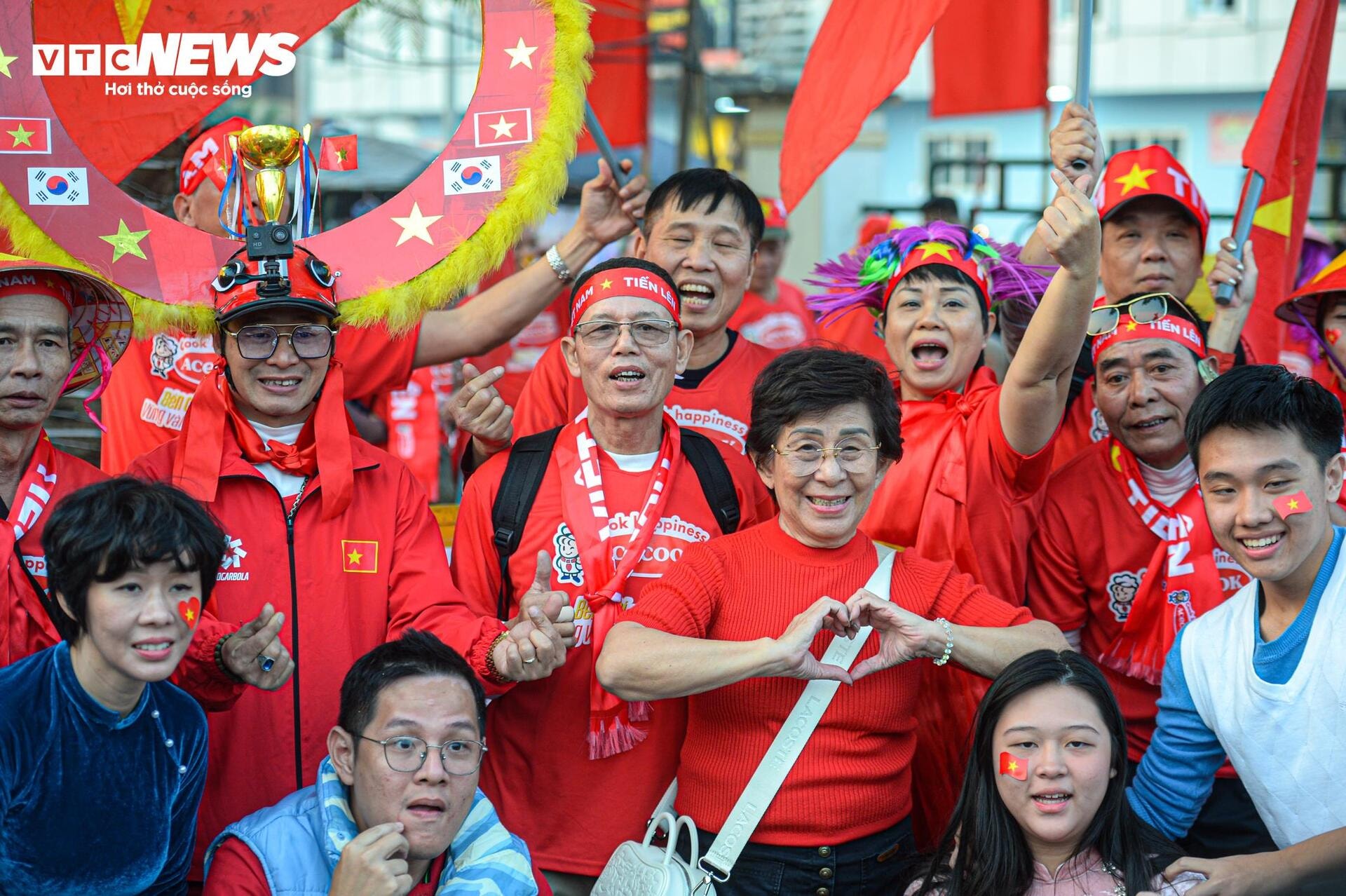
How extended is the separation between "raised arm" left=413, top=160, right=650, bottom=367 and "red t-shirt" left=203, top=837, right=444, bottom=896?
1.57 m

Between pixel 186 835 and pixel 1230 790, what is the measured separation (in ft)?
8.21

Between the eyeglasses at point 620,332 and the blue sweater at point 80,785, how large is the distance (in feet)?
4.35

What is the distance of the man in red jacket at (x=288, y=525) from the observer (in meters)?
3.26

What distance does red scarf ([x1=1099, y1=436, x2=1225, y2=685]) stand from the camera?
3639 mm

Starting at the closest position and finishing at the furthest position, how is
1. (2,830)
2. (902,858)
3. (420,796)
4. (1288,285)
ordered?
(2,830) → (420,796) → (902,858) → (1288,285)

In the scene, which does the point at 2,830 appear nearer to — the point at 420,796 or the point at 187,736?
the point at 187,736

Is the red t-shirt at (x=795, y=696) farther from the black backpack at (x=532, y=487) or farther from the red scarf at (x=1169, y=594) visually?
the red scarf at (x=1169, y=594)

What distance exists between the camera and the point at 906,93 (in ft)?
73.3

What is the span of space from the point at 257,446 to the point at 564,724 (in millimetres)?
988

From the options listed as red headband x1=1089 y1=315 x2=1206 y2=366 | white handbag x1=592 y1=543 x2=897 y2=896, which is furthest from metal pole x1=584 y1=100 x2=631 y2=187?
white handbag x1=592 y1=543 x2=897 y2=896

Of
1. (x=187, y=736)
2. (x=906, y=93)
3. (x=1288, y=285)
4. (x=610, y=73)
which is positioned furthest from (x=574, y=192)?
(x=906, y=93)

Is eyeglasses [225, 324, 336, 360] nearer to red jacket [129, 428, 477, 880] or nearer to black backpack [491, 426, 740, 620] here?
red jacket [129, 428, 477, 880]

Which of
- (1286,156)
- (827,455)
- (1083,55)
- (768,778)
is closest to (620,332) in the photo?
(827,455)

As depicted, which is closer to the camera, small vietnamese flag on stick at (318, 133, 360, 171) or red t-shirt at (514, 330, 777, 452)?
small vietnamese flag on stick at (318, 133, 360, 171)
